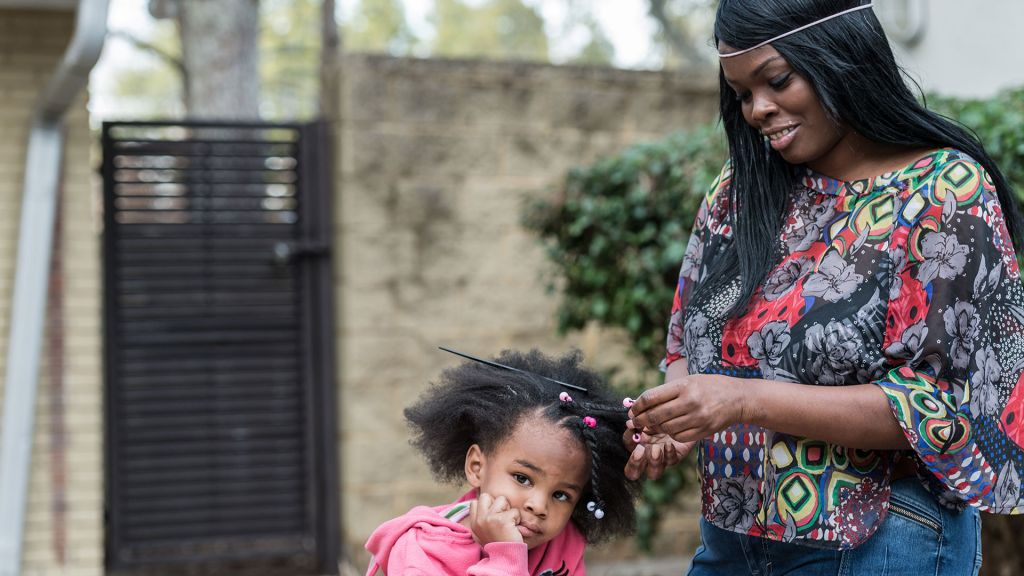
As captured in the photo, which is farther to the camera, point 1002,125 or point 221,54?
point 221,54

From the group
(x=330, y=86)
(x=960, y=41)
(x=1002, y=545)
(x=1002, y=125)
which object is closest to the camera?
(x=1002, y=125)

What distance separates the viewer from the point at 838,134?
2041mm

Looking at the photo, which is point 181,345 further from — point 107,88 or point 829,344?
point 107,88

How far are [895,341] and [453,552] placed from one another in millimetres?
897

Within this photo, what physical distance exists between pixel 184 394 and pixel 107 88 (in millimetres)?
26407

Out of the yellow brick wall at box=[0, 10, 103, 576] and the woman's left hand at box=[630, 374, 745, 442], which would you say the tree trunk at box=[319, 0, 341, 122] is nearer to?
the yellow brick wall at box=[0, 10, 103, 576]

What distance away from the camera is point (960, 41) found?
6.21 m

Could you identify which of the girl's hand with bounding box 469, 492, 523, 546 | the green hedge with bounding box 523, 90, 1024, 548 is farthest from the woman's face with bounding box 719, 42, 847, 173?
the green hedge with bounding box 523, 90, 1024, 548

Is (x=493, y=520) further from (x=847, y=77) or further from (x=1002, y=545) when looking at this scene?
(x=1002, y=545)

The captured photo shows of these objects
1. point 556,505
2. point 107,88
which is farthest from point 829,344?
point 107,88

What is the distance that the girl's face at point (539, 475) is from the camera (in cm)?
223

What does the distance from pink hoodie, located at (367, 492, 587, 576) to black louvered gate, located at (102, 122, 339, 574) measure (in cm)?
348

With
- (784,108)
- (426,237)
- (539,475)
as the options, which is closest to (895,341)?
(784,108)

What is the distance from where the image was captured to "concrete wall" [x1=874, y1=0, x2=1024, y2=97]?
5.86 metres
